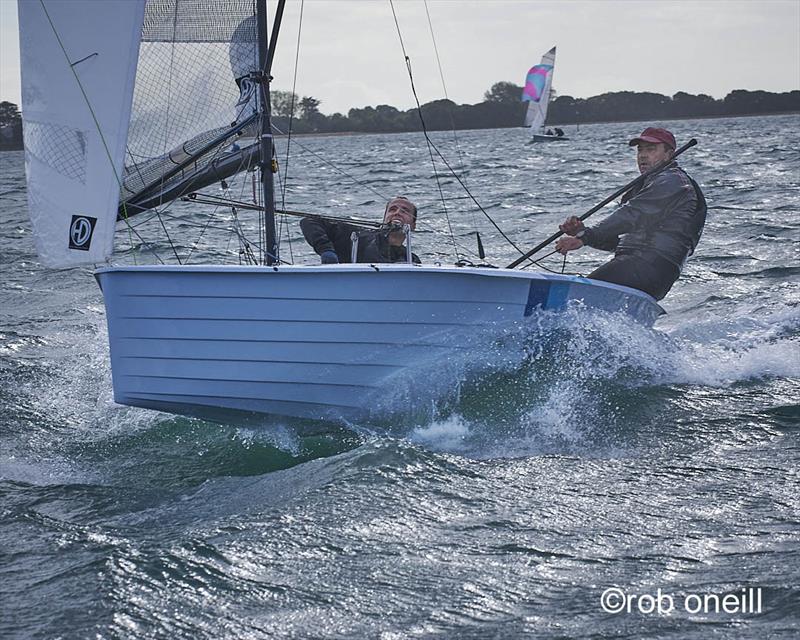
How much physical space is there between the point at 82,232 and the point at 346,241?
1874 mm

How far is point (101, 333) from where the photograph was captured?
858cm

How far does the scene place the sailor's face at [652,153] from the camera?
6805mm

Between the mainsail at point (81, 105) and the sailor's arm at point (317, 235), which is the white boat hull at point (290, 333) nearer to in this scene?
the mainsail at point (81, 105)

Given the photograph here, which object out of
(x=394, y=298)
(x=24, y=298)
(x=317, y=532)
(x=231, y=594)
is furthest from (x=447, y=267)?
(x=24, y=298)

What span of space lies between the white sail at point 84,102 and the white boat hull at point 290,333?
0.24 meters

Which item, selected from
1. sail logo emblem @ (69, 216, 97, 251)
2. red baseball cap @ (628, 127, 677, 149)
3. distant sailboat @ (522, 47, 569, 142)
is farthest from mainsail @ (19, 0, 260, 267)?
distant sailboat @ (522, 47, 569, 142)

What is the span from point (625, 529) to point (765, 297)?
5629mm

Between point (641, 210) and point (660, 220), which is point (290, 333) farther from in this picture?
point (660, 220)

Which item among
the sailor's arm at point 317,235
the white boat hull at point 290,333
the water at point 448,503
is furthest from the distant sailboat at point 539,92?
the white boat hull at point 290,333

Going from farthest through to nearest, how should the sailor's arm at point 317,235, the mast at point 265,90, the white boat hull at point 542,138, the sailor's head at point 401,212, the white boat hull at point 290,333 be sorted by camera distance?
the white boat hull at point 542,138
the sailor's head at point 401,212
the sailor's arm at point 317,235
the mast at point 265,90
the white boat hull at point 290,333

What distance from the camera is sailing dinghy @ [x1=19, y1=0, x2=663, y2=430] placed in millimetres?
5062

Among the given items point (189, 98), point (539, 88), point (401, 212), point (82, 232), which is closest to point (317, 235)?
point (401, 212)

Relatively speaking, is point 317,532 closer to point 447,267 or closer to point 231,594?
point 231,594

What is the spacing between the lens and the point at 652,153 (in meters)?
6.84
